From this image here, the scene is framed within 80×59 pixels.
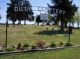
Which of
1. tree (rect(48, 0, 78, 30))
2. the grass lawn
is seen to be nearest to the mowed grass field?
the grass lawn

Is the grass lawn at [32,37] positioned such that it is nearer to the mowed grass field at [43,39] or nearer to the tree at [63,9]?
the mowed grass field at [43,39]

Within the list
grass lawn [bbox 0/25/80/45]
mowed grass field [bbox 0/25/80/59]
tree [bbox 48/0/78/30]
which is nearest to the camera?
mowed grass field [bbox 0/25/80/59]

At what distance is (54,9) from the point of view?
206ft

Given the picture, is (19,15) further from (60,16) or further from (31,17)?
(60,16)

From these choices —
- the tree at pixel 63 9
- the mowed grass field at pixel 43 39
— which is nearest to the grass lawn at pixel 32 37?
the mowed grass field at pixel 43 39

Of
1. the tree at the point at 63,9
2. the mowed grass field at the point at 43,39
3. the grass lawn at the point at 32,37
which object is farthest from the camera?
the tree at the point at 63,9

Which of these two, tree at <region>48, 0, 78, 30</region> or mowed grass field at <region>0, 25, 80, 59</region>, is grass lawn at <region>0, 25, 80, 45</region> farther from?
tree at <region>48, 0, 78, 30</region>

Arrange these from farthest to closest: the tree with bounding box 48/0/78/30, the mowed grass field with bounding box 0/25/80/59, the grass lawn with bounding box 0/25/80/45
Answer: the tree with bounding box 48/0/78/30 → the grass lawn with bounding box 0/25/80/45 → the mowed grass field with bounding box 0/25/80/59

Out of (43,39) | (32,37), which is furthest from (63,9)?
(43,39)

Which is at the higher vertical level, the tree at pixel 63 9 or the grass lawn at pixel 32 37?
the tree at pixel 63 9

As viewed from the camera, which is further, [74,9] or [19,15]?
[19,15]

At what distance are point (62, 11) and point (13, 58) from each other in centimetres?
4052

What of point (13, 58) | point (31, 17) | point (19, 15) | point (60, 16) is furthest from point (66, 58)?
point (31, 17)

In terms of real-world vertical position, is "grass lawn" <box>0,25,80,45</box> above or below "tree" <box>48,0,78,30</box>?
below
